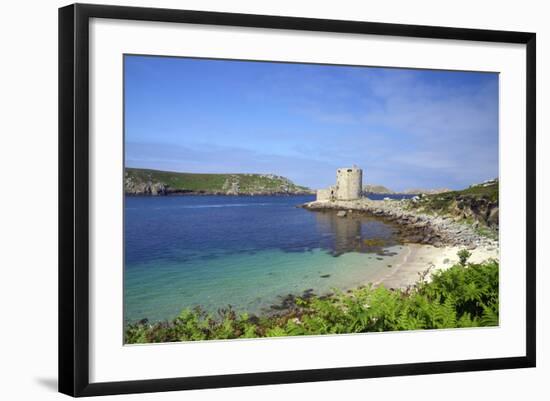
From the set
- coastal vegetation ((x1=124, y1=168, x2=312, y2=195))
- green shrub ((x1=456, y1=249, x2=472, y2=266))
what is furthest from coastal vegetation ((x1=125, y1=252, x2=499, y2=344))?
coastal vegetation ((x1=124, y1=168, x2=312, y2=195))

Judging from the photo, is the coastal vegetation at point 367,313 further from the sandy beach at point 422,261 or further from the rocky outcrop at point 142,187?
the rocky outcrop at point 142,187

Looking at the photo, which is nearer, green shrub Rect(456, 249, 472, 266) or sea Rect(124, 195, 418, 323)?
sea Rect(124, 195, 418, 323)

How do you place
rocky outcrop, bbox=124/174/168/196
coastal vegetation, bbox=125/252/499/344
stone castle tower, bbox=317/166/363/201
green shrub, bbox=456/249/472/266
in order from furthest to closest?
green shrub, bbox=456/249/472/266 < stone castle tower, bbox=317/166/363/201 < coastal vegetation, bbox=125/252/499/344 < rocky outcrop, bbox=124/174/168/196

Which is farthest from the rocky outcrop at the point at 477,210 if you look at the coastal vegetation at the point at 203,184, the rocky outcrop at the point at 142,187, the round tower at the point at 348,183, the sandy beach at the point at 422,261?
the rocky outcrop at the point at 142,187

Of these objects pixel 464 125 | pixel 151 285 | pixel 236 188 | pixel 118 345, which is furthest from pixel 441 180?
pixel 118 345

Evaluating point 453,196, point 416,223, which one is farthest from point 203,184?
point 453,196

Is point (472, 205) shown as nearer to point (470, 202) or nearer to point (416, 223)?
point (470, 202)

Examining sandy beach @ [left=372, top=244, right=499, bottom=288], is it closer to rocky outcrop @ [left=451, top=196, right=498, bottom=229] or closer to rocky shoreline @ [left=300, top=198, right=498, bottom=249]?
rocky shoreline @ [left=300, top=198, right=498, bottom=249]
